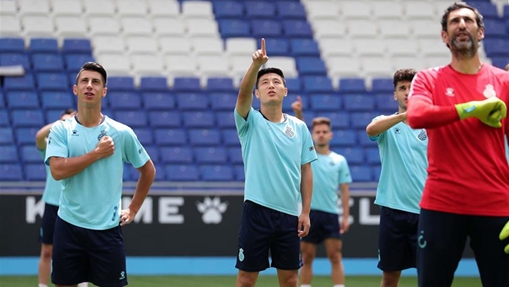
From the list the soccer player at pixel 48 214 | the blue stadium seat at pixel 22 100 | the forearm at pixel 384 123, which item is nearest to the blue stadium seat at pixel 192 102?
the blue stadium seat at pixel 22 100

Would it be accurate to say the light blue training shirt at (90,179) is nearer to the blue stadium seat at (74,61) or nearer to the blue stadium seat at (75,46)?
the blue stadium seat at (74,61)

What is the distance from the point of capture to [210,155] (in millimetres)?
15922

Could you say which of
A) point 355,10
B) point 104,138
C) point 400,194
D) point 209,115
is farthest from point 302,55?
point 104,138

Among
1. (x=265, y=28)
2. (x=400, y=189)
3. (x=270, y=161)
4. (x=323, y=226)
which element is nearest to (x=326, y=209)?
(x=323, y=226)

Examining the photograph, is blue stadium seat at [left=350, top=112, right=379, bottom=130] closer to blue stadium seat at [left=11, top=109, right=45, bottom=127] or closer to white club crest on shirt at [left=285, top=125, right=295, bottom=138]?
blue stadium seat at [left=11, top=109, right=45, bottom=127]

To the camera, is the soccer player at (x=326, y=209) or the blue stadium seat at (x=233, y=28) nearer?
the soccer player at (x=326, y=209)

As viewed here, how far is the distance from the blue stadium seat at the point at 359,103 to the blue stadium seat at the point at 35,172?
5941mm

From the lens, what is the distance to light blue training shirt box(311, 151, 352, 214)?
11391mm

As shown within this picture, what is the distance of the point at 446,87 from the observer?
5133mm

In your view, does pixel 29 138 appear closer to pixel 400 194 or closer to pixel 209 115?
pixel 209 115

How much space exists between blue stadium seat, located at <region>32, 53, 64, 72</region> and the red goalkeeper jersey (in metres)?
13.3

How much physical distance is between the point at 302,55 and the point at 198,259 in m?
6.43

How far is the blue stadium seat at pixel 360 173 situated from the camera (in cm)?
1606

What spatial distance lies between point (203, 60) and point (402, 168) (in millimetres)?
10820
